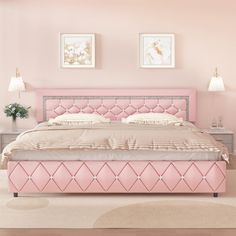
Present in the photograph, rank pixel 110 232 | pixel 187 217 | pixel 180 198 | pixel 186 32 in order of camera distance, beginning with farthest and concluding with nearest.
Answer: pixel 186 32 → pixel 180 198 → pixel 187 217 → pixel 110 232

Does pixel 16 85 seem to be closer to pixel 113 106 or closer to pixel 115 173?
pixel 113 106

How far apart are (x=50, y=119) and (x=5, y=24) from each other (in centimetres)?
167

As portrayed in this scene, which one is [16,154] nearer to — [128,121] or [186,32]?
[128,121]

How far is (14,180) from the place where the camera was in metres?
4.12

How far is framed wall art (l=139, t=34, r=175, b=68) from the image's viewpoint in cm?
636

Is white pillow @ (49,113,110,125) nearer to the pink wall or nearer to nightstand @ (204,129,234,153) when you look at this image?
the pink wall

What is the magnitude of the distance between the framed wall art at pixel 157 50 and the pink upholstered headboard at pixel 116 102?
1.40 ft

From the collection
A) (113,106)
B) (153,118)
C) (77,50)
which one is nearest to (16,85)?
(77,50)

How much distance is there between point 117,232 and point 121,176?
0.90 m

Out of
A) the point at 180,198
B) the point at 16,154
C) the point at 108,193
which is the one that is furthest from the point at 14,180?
the point at 180,198

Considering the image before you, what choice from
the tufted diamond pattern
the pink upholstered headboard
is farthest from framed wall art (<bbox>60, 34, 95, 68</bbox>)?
the tufted diamond pattern

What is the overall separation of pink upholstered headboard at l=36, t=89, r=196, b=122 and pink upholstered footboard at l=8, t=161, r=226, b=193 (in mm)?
2332

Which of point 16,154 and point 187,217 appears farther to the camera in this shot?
point 16,154

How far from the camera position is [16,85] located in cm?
620
